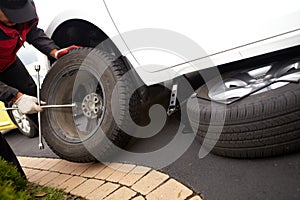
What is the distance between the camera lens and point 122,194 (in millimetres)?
1474

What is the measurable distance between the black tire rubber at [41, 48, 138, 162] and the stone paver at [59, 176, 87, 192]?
0.13 m

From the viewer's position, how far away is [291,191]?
3.77ft

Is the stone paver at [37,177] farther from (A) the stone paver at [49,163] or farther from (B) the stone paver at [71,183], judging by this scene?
(B) the stone paver at [71,183]

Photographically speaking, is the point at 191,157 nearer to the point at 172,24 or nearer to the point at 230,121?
the point at 230,121

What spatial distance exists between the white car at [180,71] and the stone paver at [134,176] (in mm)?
246

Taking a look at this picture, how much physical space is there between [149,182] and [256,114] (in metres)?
0.69

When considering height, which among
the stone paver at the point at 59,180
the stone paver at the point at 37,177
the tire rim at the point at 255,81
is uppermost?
the tire rim at the point at 255,81

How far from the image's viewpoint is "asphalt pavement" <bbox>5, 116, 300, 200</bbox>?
3.95 feet

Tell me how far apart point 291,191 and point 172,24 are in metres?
1.01

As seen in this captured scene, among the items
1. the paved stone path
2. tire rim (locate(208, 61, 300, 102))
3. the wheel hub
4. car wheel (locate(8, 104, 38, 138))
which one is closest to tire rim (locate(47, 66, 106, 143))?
the wheel hub

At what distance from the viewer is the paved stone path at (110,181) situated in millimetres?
1398

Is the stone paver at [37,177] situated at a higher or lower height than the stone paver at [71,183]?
higher

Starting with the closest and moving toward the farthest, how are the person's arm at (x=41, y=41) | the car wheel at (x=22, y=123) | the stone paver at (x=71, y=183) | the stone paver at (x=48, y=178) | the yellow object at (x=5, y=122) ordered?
the stone paver at (x=71, y=183) < the stone paver at (x=48, y=178) < the person's arm at (x=41, y=41) < the car wheel at (x=22, y=123) < the yellow object at (x=5, y=122)

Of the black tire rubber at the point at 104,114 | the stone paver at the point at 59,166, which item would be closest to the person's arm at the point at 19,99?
the black tire rubber at the point at 104,114
